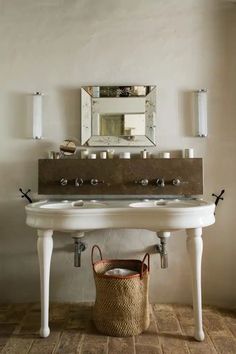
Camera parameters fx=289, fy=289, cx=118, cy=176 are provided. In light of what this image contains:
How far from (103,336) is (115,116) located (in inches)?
53.3

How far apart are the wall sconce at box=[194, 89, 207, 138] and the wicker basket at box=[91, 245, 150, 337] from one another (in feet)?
3.32

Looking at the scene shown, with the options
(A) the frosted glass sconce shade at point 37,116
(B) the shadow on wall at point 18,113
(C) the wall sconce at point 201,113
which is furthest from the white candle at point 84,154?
(C) the wall sconce at point 201,113

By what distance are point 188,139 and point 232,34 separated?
2.59ft

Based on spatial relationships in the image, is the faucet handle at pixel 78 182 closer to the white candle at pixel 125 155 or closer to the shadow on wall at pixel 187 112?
the white candle at pixel 125 155

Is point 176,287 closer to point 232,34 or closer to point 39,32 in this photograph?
point 232,34

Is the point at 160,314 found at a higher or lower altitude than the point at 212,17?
lower

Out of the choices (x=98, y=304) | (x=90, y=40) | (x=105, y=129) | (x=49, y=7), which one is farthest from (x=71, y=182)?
(x=49, y=7)

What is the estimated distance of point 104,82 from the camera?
2.01 m

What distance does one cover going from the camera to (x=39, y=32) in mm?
2018

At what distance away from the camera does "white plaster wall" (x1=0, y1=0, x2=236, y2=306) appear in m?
2.01

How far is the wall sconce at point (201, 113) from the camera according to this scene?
1966 millimetres

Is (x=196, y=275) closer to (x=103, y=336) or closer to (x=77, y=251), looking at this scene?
(x=103, y=336)

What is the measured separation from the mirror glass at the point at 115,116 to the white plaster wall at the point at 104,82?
3.0 inches

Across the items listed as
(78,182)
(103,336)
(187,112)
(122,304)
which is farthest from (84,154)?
(103,336)
